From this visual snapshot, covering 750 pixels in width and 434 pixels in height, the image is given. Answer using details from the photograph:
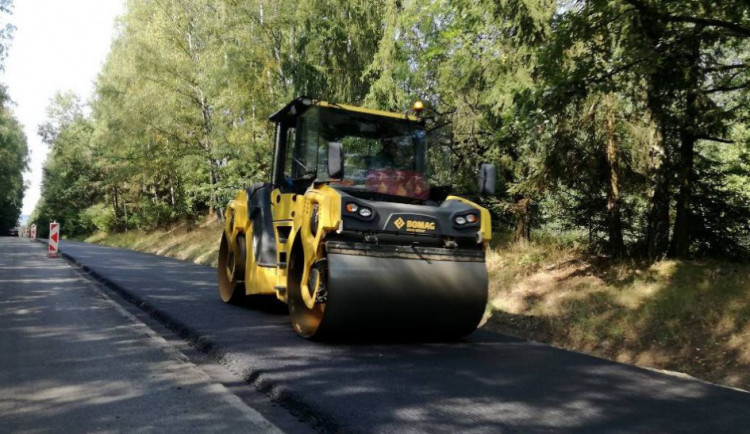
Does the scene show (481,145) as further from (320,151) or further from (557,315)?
(320,151)

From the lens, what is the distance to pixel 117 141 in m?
25.8

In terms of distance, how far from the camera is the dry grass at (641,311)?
6.09 metres

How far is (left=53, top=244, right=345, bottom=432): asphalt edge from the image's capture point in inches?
141

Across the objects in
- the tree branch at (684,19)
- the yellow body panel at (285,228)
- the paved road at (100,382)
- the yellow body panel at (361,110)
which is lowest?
the paved road at (100,382)

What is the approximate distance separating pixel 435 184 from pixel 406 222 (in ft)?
3.83

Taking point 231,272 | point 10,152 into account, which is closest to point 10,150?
point 10,152

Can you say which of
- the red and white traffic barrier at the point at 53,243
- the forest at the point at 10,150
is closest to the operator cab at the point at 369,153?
the red and white traffic barrier at the point at 53,243

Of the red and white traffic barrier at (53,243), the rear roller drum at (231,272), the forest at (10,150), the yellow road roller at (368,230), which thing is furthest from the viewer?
the forest at (10,150)

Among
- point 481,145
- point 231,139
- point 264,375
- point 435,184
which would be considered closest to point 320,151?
point 435,184

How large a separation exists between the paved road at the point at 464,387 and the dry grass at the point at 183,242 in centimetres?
1260

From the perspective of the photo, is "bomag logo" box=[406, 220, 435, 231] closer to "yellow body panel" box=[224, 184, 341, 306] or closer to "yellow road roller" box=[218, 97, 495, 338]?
"yellow road roller" box=[218, 97, 495, 338]

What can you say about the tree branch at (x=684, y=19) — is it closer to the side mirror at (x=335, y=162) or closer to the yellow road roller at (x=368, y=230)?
the yellow road roller at (x=368, y=230)

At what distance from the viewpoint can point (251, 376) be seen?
15.1 ft

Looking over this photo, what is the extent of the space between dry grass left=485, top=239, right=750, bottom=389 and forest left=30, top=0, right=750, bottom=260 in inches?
33.9
